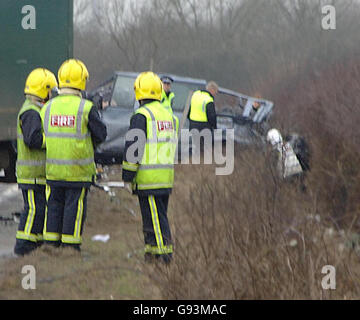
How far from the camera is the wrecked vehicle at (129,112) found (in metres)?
12.2

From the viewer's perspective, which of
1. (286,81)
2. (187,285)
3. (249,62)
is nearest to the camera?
(187,285)

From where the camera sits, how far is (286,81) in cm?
1936

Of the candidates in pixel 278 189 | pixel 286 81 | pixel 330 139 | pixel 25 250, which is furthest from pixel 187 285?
pixel 286 81

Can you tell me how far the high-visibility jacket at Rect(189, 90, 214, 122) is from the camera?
11547 millimetres

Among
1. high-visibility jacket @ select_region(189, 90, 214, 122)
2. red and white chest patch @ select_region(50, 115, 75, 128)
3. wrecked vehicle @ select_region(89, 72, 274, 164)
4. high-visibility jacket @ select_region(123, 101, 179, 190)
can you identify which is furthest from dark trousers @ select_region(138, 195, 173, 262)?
high-visibility jacket @ select_region(189, 90, 214, 122)

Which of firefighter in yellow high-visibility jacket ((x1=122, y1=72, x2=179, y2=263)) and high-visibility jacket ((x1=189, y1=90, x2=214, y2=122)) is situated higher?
high-visibility jacket ((x1=189, y1=90, x2=214, y2=122))

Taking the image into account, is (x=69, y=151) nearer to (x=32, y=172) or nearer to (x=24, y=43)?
(x=32, y=172)

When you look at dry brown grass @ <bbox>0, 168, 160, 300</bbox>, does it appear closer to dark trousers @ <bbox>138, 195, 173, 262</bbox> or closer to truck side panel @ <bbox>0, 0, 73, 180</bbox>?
dark trousers @ <bbox>138, 195, 173, 262</bbox>

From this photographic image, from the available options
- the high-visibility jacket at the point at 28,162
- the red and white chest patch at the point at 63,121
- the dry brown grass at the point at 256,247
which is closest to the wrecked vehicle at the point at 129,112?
the high-visibility jacket at the point at 28,162

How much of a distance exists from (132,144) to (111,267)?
104 cm

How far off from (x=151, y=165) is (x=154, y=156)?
0.26 ft

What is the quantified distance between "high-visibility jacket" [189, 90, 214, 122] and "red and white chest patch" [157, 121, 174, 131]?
524cm
